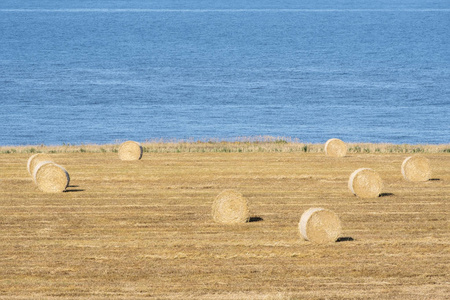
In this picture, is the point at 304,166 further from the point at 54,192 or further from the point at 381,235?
the point at 381,235

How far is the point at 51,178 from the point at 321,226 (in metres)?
12.3

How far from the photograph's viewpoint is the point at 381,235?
68.5ft

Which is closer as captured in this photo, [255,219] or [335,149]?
[255,219]

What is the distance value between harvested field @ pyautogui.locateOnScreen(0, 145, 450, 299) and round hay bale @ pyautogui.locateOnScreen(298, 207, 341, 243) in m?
0.24

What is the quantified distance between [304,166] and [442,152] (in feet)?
36.9

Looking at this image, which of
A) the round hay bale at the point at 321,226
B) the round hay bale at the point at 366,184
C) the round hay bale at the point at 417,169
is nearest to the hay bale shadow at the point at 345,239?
the round hay bale at the point at 321,226

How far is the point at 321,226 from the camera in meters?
19.6

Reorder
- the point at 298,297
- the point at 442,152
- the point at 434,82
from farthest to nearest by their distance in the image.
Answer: the point at 434,82 → the point at 442,152 → the point at 298,297

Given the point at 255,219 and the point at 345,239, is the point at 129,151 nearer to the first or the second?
the point at 255,219

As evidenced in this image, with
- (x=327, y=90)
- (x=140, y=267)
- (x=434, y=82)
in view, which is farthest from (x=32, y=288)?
(x=434, y=82)

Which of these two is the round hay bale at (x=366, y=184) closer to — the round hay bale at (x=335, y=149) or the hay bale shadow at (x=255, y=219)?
the hay bale shadow at (x=255, y=219)

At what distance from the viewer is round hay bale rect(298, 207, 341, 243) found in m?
19.5

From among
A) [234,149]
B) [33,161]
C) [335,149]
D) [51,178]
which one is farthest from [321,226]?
[234,149]

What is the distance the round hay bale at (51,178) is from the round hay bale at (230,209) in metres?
7.99
